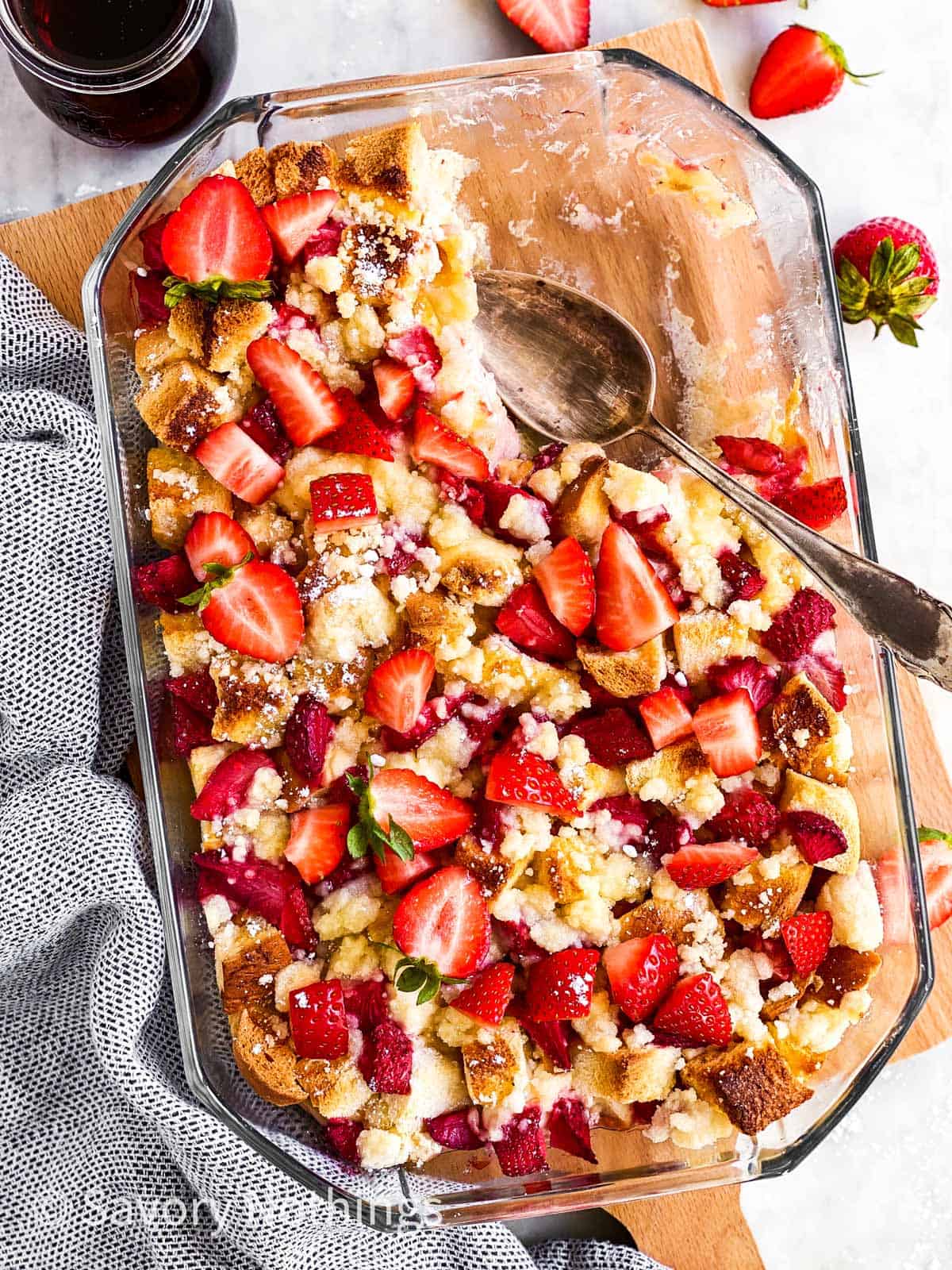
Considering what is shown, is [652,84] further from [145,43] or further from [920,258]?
[145,43]

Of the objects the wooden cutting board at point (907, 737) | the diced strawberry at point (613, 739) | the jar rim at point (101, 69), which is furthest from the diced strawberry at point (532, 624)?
the jar rim at point (101, 69)

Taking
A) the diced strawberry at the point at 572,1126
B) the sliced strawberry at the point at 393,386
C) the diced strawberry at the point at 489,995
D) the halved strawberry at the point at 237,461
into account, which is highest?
the sliced strawberry at the point at 393,386

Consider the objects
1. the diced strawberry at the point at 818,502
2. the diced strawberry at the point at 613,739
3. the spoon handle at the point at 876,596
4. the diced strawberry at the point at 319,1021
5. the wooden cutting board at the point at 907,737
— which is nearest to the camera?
the spoon handle at the point at 876,596

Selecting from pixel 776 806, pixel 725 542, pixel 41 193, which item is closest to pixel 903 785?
pixel 776 806

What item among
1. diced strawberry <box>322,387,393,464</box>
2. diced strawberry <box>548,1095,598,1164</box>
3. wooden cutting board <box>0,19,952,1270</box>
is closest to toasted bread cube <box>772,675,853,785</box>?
wooden cutting board <box>0,19,952,1270</box>

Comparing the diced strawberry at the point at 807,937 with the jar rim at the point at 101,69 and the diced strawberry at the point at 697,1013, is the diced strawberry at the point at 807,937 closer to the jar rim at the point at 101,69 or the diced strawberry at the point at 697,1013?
the diced strawberry at the point at 697,1013

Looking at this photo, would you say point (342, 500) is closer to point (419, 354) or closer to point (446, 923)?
point (419, 354)
